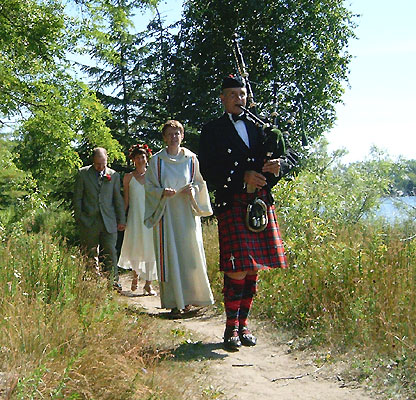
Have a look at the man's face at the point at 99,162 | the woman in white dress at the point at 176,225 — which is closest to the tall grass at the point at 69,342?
the woman in white dress at the point at 176,225

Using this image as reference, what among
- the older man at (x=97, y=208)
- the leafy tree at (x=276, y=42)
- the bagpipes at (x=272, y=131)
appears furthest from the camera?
the leafy tree at (x=276, y=42)

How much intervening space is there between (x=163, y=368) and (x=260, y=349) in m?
1.38

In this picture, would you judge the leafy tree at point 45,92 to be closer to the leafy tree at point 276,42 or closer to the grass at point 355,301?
the grass at point 355,301

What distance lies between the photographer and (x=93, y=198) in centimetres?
883

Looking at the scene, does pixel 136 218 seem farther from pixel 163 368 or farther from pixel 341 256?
pixel 163 368

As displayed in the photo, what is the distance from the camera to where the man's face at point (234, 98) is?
18.5 feet

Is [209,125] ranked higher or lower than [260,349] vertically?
higher

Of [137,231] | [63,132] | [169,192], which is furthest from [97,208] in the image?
[63,132]

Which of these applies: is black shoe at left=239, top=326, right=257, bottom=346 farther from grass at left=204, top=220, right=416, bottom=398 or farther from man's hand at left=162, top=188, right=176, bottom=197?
man's hand at left=162, top=188, right=176, bottom=197

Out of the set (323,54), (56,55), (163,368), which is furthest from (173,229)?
(323,54)

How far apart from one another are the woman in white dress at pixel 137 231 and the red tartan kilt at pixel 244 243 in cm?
392

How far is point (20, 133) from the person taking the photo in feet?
39.2

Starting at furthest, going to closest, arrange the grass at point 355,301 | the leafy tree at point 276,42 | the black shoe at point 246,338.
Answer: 1. the leafy tree at point 276,42
2. the black shoe at point 246,338
3. the grass at point 355,301

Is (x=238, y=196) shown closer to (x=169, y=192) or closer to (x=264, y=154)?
(x=264, y=154)
